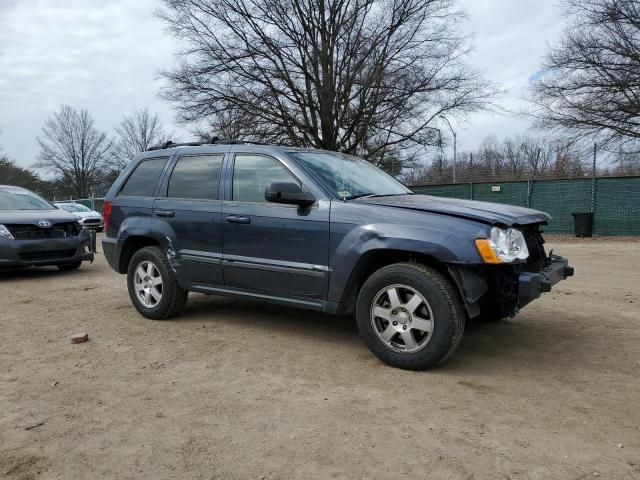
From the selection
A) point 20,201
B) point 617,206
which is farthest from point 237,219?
point 617,206

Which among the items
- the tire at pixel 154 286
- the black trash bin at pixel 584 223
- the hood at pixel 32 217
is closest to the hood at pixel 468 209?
the tire at pixel 154 286

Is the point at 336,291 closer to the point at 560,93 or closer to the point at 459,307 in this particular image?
the point at 459,307

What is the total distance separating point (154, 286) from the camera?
18.7 feet

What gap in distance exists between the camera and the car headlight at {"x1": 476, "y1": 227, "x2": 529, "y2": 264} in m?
3.77

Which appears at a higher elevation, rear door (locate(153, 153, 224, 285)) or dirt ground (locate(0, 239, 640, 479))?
rear door (locate(153, 153, 224, 285))

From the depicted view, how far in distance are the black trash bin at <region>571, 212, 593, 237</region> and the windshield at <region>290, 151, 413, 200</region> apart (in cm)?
1417

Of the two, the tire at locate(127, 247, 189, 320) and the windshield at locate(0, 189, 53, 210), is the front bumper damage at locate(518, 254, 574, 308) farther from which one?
the windshield at locate(0, 189, 53, 210)

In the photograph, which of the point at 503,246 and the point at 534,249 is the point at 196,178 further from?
the point at 534,249

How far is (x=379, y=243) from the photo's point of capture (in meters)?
4.14

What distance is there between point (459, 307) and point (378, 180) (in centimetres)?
189

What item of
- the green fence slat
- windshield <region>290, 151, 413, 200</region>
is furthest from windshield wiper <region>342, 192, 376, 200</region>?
the green fence slat

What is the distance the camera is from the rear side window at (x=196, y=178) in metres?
→ 5.33

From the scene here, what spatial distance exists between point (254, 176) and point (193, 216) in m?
0.79

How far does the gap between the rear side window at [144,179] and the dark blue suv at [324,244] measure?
16mm
